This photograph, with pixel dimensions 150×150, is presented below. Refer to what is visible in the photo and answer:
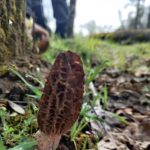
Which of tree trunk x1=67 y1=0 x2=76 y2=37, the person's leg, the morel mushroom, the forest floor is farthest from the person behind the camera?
tree trunk x1=67 y1=0 x2=76 y2=37

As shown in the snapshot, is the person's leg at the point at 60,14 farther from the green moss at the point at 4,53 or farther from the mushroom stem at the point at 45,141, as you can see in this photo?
the mushroom stem at the point at 45,141

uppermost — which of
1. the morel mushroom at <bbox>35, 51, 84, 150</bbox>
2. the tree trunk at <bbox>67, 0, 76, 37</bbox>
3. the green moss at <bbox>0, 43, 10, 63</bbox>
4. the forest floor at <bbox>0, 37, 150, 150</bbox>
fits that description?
the tree trunk at <bbox>67, 0, 76, 37</bbox>

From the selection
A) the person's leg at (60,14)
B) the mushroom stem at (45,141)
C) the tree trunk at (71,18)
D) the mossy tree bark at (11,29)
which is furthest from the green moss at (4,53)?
the tree trunk at (71,18)

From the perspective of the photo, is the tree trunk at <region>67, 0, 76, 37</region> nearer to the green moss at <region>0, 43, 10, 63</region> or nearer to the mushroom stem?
the green moss at <region>0, 43, 10, 63</region>

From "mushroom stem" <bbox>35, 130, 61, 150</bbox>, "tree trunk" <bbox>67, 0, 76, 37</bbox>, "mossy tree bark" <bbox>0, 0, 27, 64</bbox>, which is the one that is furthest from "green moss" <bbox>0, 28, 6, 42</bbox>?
"tree trunk" <bbox>67, 0, 76, 37</bbox>

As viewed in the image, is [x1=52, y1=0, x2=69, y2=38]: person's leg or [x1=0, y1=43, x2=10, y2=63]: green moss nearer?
[x1=0, y1=43, x2=10, y2=63]: green moss

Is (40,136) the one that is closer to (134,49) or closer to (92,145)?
(92,145)

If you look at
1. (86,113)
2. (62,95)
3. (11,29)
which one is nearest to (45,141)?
(62,95)
